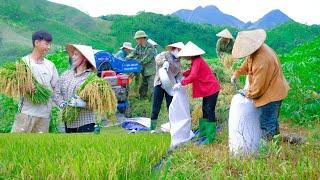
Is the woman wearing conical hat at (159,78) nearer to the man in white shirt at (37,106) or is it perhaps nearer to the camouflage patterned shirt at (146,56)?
the man in white shirt at (37,106)

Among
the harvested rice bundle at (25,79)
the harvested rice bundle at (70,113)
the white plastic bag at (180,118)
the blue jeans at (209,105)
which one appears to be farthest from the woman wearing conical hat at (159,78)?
the harvested rice bundle at (25,79)

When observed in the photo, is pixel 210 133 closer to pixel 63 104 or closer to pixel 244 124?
pixel 244 124

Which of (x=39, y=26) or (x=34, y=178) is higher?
(x=34, y=178)

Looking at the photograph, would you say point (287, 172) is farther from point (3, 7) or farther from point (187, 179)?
point (3, 7)

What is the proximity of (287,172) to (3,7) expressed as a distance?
2591 cm

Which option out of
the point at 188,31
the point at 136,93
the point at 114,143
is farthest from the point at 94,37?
the point at 114,143

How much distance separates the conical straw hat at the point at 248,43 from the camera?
17.2ft

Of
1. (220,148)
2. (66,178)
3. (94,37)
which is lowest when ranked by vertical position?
(94,37)

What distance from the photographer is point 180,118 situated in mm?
6176

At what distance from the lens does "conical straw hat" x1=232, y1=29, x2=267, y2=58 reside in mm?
5238

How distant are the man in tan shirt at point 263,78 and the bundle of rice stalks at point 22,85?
2.34 m

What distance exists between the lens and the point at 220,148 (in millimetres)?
5527

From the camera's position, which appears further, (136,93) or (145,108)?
(136,93)

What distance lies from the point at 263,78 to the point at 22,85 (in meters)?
2.84
